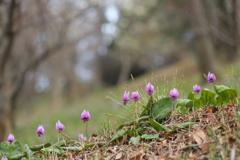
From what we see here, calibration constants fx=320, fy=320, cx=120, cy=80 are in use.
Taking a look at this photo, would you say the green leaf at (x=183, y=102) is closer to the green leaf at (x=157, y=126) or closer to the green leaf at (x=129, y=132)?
the green leaf at (x=157, y=126)

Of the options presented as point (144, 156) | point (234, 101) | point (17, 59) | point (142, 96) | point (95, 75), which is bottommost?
point (144, 156)

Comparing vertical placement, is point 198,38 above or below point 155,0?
below

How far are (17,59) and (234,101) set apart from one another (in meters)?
12.0

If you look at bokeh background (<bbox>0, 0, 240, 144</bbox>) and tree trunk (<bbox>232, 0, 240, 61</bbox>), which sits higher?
bokeh background (<bbox>0, 0, 240, 144</bbox>)

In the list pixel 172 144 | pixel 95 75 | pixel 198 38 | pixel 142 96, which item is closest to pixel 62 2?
pixel 198 38

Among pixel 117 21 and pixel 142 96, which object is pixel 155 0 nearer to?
pixel 117 21

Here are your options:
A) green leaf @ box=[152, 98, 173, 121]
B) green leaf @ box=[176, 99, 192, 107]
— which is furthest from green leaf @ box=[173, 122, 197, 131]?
green leaf @ box=[176, 99, 192, 107]

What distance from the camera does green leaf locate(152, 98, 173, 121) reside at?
271cm

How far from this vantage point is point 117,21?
79.7 feet

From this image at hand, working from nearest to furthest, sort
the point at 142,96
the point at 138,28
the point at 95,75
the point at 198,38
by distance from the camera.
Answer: the point at 142,96
the point at 198,38
the point at 138,28
the point at 95,75

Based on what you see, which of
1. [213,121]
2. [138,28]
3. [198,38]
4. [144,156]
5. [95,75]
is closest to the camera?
[144,156]

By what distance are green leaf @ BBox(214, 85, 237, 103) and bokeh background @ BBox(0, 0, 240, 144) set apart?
244 inches

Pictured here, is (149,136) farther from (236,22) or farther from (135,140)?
(236,22)

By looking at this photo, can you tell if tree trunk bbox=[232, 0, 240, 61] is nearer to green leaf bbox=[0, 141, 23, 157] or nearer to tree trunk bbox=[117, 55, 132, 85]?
green leaf bbox=[0, 141, 23, 157]
